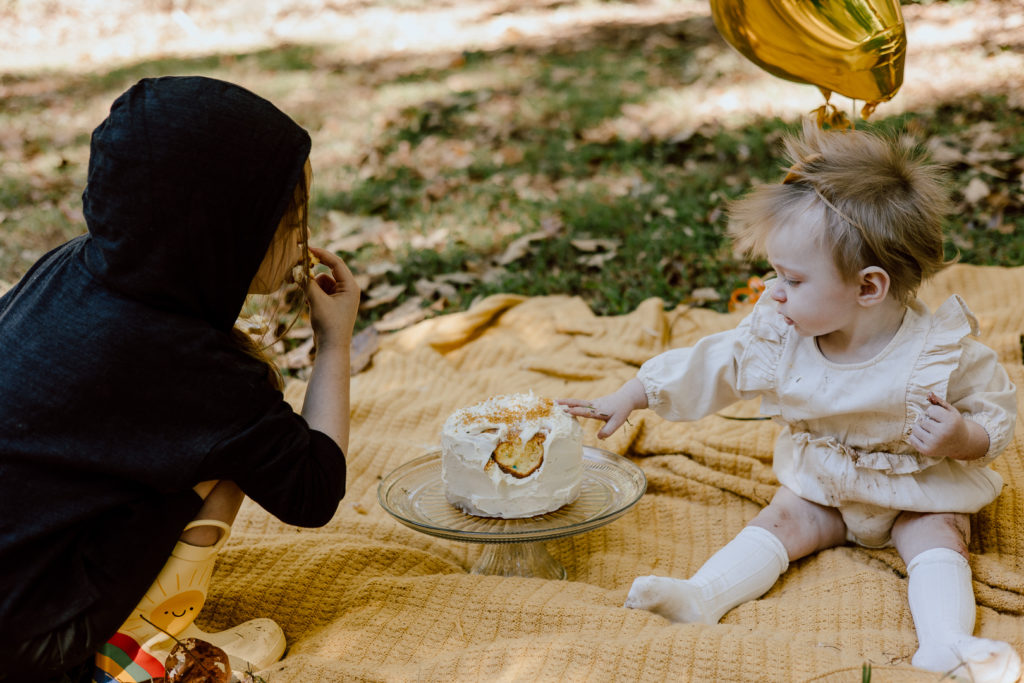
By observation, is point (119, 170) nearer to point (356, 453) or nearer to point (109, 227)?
point (109, 227)

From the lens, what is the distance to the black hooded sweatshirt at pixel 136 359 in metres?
1.89

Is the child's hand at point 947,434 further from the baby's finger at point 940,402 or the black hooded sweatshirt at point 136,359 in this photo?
the black hooded sweatshirt at point 136,359

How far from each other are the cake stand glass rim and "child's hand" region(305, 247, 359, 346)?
0.46 meters

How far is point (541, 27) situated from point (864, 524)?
7.83 metres

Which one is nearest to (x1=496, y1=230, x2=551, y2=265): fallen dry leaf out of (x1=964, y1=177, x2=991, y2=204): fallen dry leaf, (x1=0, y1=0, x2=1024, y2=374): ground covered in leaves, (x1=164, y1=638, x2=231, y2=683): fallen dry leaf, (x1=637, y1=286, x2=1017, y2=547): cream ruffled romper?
(x1=0, y1=0, x2=1024, y2=374): ground covered in leaves

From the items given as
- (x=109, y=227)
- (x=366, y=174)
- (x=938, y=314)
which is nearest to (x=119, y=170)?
(x=109, y=227)

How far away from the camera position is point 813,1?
2775 mm

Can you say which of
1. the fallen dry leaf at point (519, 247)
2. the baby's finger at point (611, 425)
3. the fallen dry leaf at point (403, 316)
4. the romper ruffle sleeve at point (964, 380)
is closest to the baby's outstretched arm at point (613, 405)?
the baby's finger at point (611, 425)

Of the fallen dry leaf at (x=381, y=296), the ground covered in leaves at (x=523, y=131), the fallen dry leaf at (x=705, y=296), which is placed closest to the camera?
the fallen dry leaf at (x=705, y=296)

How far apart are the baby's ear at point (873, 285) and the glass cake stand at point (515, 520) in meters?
0.70

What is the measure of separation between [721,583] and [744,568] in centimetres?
8

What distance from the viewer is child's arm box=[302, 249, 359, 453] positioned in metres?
2.27

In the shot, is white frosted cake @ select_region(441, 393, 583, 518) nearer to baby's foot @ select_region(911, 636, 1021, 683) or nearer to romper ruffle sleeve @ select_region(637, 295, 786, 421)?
romper ruffle sleeve @ select_region(637, 295, 786, 421)

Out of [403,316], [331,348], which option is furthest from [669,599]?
[403,316]
